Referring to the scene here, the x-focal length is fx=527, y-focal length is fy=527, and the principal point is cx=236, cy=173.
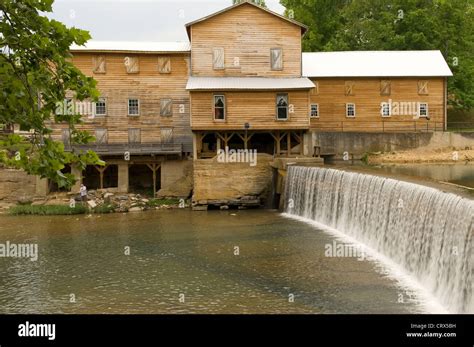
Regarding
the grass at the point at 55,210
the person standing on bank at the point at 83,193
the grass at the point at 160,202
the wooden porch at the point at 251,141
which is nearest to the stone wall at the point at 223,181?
the wooden porch at the point at 251,141

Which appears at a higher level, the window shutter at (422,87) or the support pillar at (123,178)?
the window shutter at (422,87)

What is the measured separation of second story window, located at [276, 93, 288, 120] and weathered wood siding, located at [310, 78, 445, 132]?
5567 millimetres

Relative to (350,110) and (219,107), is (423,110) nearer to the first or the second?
(350,110)

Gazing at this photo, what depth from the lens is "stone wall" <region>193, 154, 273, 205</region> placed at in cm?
3189

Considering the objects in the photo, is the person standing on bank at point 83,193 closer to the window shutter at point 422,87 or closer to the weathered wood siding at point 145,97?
the weathered wood siding at point 145,97

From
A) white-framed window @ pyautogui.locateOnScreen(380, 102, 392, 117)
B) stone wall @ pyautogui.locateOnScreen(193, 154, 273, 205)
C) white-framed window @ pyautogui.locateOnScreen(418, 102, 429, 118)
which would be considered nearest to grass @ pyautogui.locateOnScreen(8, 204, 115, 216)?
stone wall @ pyautogui.locateOnScreen(193, 154, 273, 205)

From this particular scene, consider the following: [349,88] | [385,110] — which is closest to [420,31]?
[385,110]

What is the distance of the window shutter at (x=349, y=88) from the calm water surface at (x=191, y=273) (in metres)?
16.5

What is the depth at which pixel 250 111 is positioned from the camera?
112 feet

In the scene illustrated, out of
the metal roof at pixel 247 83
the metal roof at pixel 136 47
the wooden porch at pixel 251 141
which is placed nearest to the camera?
the metal roof at pixel 247 83

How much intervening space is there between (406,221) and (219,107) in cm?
1876

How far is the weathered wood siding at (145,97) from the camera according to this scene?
3753cm
